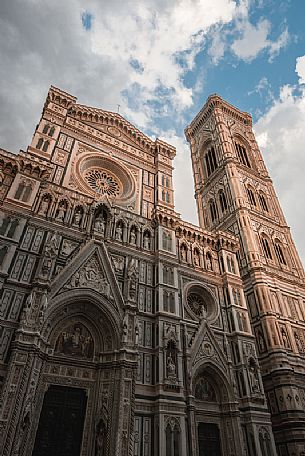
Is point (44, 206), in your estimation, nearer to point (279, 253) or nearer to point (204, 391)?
point (204, 391)

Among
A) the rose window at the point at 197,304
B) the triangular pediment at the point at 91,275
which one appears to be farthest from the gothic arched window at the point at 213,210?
the triangular pediment at the point at 91,275

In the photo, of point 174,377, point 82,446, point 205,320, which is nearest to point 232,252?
point 205,320

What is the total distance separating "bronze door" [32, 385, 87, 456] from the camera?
456 inches

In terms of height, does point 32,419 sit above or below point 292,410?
below

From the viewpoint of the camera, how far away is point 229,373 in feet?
54.1

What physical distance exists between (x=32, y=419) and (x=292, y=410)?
13.7m

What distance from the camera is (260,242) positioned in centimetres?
2650

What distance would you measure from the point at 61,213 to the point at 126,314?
6.28m

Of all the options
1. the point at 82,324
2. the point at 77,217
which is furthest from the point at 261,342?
the point at 77,217

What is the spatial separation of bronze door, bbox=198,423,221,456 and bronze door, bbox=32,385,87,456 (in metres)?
5.46

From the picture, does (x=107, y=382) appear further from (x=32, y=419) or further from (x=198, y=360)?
(x=198, y=360)

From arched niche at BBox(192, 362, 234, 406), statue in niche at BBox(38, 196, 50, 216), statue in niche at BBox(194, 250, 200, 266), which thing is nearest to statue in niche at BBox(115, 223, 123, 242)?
statue in niche at BBox(38, 196, 50, 216)

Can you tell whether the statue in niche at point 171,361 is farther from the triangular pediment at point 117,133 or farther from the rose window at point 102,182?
the triangular pediment at point 117,133

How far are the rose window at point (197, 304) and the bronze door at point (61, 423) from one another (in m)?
7.88
